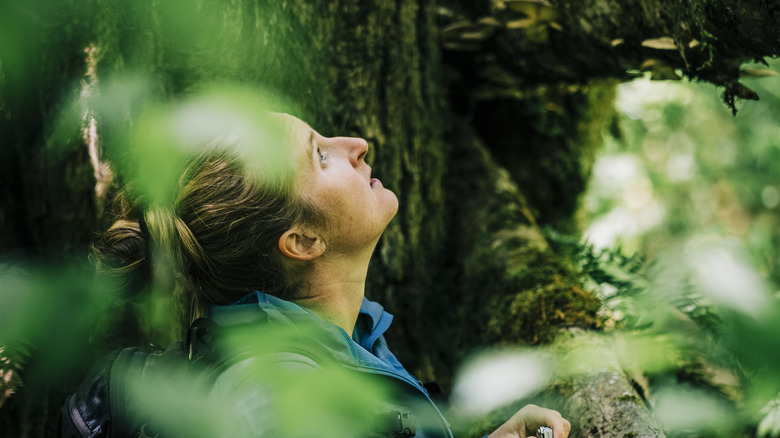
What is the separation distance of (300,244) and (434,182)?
4.30ft

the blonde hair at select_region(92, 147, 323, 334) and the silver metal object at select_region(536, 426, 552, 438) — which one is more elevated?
the blonde hair at select_region(92, 147, 323, 334)

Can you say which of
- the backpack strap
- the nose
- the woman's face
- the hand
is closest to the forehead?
the woman's face

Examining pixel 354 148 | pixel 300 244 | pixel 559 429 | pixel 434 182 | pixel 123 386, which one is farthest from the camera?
pixel 434 182

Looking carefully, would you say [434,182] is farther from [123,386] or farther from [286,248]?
[123,386]

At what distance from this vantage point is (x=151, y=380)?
4.65 feet

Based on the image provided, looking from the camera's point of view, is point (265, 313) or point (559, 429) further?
point (559, 429)

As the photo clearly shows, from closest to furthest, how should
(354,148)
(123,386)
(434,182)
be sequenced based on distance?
(123,386) < (354,148) < (434,182)

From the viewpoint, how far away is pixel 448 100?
10.5 ft

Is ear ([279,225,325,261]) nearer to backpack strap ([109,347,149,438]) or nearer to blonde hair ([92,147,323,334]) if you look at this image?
blonde hair ([92,147,323,334])

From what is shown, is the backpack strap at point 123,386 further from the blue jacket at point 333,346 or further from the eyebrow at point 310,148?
the eyebrow at point 310,148

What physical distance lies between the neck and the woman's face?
51mm

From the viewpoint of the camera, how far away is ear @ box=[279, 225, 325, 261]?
1.66m

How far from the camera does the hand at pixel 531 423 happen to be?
1.60 meters

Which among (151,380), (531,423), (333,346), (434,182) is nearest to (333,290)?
(333,346)
